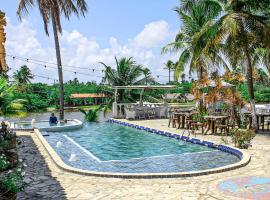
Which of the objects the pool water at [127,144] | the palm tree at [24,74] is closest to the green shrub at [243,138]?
the pool water at [127,144]

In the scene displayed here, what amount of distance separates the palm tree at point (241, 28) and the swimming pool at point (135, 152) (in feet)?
14.4

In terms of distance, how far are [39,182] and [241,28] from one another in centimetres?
1143

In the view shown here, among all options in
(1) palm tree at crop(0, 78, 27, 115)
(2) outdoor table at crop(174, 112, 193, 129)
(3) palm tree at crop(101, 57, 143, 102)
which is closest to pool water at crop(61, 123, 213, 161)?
(2) outdoor table at crop(174, 112, 193, 129)

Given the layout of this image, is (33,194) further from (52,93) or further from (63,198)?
(52,93)

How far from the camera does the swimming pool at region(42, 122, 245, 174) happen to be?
1041cm

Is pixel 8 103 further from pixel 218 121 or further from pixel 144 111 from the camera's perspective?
pixel 144 111

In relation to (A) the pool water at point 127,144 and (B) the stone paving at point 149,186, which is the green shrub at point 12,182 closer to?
(B) the stone paving at point 149,186

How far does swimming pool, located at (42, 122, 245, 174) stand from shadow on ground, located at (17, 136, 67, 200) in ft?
3.73

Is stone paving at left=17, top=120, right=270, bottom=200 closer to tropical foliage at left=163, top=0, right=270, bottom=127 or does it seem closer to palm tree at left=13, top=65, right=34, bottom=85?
tropical foliage at left=163, top=0, right=270, bottom=127

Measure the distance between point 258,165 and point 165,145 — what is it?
5.68m

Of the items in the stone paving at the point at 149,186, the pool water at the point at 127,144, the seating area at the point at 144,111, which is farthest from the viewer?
the seating area at the point at 144,111

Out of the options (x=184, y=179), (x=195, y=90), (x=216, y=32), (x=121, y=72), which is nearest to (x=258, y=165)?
(x=184, y=179)

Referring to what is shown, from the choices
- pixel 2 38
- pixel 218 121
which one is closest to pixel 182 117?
pixel 218 121

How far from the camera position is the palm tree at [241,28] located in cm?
1516
